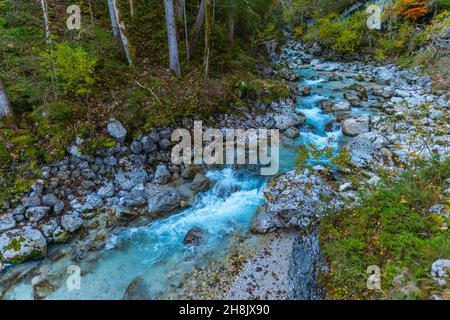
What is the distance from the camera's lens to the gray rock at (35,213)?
18.8 feet

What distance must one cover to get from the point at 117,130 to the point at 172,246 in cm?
378

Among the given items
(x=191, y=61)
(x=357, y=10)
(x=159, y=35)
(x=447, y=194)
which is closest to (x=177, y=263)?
(x=447, y=194)

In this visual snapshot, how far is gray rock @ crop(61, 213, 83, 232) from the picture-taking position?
19.0ft

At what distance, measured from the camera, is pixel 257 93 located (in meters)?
10.9

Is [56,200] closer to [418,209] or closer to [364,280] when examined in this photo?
[364,280]

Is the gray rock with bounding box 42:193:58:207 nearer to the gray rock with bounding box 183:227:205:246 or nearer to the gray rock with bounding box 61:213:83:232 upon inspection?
the gray rock with bounding box 61:213:83:232

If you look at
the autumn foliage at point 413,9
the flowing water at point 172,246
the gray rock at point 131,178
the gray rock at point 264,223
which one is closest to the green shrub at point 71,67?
the gray rock at point 131,178

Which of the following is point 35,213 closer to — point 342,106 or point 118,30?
point 118,30

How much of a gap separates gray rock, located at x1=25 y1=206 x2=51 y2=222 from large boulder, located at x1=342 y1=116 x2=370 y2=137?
9.80 metres

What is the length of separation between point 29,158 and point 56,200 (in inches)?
52.6

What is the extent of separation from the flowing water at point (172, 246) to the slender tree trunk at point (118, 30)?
5.81 meters

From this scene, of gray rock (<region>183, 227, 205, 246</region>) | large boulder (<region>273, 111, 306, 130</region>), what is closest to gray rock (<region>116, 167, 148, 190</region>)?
gray rock (<region>183, 227, 205, 246</region>)

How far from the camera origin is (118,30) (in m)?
9.34

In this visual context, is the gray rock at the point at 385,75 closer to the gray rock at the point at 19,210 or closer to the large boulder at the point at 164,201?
the large boulder at the point at 164,201
